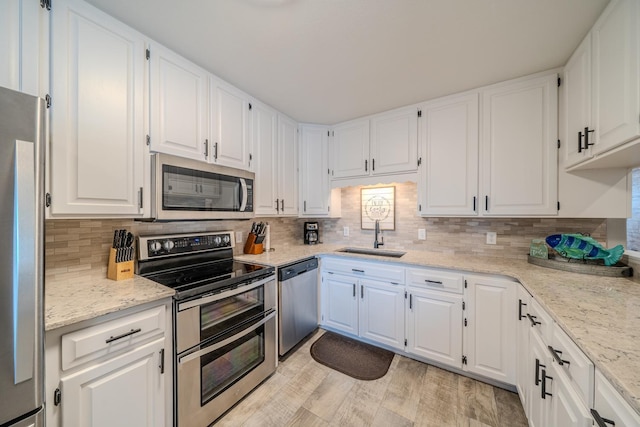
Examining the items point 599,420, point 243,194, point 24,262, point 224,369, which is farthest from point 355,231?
point 24,262

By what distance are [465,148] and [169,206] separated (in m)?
2.40

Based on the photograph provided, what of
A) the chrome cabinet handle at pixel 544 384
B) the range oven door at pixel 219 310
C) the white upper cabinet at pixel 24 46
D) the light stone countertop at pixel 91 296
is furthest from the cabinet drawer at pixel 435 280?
the white upper cabinet at pixel 24 46

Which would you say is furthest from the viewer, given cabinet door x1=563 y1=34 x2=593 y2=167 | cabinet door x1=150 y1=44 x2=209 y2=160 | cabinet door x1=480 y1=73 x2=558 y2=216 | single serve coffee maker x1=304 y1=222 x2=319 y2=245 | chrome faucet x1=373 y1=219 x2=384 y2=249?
single serve coffee maker x1=304 y1=222 x2=319 y2=245

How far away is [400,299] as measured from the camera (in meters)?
2.10

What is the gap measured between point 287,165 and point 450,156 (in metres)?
1.63

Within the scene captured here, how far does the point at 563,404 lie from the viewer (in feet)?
2.96

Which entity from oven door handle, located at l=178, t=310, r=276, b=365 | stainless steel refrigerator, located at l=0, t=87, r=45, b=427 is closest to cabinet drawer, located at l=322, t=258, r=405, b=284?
oven door handle, located at l=178, t=310, r=276, b=365

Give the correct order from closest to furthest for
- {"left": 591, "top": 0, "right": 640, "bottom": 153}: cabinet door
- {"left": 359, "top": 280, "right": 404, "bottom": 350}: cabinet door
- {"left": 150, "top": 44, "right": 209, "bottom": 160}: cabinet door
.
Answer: {"left": 591, "top": 0, "right": 640, "bottom": 153}: cabinet door
{"left": 150, "top": 44, "right": 209, "bottom": 160}: cabinet door
{"left": 359, "top": 280, "right": 404, "bottom": 350}: cabinet door

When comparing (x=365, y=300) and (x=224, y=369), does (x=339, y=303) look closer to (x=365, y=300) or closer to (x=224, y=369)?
(x=365, y=300)

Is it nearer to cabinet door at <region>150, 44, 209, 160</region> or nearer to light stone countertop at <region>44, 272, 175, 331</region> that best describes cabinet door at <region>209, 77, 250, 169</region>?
cabinet door at <region>150, 44, 209, 160</region>

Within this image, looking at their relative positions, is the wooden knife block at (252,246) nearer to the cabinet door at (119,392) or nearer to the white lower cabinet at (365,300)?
the white lower cabinet at (365,300)

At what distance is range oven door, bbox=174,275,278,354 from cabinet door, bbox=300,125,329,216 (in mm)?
1160

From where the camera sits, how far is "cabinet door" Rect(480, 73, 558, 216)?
1.76m

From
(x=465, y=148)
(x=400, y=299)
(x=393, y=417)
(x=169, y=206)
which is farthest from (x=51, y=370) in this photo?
(x=465, y=148)
